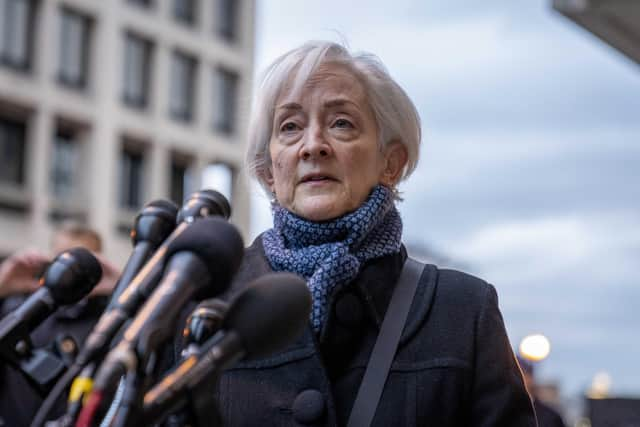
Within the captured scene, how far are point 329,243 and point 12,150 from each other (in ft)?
120

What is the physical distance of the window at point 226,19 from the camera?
47.7 metres

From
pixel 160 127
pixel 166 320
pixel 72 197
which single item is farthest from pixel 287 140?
pixel 160 127

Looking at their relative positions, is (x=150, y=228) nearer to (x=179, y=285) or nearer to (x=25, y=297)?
(x=179, y=285)

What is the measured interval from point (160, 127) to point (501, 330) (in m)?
41.3

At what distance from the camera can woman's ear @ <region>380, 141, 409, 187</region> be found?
3.95 m

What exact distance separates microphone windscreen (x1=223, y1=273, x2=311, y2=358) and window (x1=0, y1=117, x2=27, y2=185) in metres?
37.0

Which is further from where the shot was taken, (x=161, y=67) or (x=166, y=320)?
(x=161, y=67)

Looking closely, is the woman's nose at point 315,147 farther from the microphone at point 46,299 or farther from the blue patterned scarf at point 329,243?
the microphone at point 46,299

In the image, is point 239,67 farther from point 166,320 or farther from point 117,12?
point 166,320

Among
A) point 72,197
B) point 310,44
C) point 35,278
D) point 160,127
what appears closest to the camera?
point 310,44

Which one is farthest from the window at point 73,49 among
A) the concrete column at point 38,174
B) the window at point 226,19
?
the window at point 226,19

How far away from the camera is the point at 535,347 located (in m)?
11.5

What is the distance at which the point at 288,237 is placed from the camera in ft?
12.4

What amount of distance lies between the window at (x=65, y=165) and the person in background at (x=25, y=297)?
33399 millimetres
